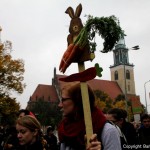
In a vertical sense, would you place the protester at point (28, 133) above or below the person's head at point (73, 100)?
below

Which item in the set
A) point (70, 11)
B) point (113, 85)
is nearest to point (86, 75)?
point (70, 11)

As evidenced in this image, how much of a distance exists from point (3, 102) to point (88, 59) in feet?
121

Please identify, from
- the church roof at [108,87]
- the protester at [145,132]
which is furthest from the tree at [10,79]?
the church roof at [108,87]

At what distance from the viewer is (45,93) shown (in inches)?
3757

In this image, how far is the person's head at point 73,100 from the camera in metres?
2.79

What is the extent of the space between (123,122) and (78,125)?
3367mm

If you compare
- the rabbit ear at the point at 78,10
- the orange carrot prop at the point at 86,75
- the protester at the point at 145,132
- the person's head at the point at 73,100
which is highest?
the rabbit ear at the point at 78,10

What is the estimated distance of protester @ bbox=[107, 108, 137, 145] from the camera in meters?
5.77

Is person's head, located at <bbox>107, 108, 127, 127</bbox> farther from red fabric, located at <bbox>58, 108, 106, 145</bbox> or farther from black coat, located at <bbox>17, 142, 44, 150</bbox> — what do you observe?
red fabric, located at <bbox>58, 108, 106, 145</bbox>

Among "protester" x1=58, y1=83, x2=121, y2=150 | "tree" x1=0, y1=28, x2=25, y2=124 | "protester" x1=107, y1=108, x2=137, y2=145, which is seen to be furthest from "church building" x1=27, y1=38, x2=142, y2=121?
"protester" x1=58, y1=83, x2=121, y2=150

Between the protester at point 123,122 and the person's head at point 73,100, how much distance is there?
296 cm

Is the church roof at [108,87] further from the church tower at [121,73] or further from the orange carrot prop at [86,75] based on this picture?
the orange carrot prop at [86,75]

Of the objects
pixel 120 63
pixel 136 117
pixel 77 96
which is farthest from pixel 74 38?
pixel 120 63

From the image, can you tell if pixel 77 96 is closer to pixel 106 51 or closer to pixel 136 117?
pixel 106 51
